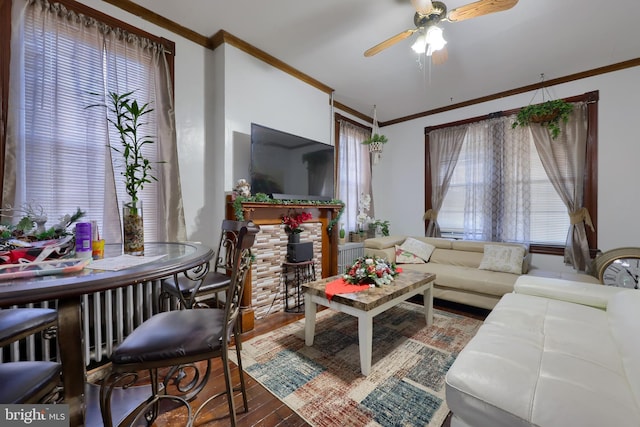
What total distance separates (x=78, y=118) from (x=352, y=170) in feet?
11.2

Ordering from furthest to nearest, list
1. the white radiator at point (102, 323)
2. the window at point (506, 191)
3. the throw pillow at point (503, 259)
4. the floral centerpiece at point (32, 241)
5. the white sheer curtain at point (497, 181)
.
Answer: the white sheer curtain at point (497, 181) → the window at point (506, 191) → the throw pillow at point (503, 259) → the white radiator at point (102, 323) → the floral centerpiece at point (32, 241)

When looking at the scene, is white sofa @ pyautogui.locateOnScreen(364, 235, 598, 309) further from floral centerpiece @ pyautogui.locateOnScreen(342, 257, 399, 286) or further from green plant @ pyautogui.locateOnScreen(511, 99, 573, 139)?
green plant @ pyautogui.locateOnScreen(511, 99, 573, 139)

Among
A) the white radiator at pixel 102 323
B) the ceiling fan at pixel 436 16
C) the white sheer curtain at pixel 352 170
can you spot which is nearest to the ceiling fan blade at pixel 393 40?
the ceiling fan at pixel 436 16

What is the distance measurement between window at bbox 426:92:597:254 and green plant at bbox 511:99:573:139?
0.72ft

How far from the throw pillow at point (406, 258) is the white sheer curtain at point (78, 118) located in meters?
2.78

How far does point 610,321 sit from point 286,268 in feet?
8.45

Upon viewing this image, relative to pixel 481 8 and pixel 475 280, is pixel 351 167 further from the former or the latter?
pixel 481 8

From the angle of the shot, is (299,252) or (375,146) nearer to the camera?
(299,252)

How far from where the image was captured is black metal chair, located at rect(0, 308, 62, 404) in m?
0.78

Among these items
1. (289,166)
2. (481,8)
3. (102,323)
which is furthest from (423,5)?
(102,323)

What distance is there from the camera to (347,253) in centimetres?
405

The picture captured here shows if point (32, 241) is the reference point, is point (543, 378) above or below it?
below

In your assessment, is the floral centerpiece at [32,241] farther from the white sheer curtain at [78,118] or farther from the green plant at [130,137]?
the white sheer curtain at [78,118]

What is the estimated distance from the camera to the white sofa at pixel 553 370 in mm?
910
